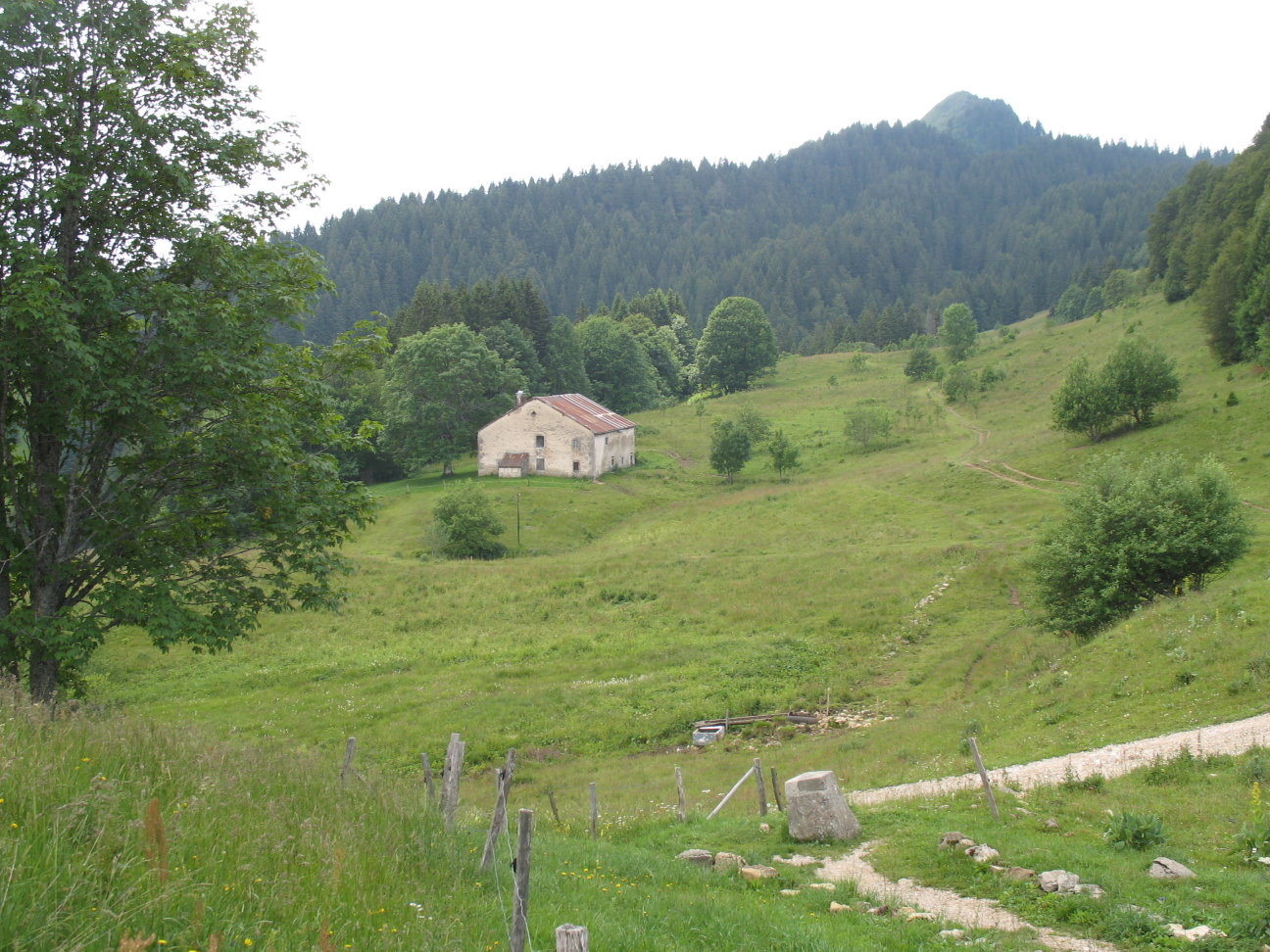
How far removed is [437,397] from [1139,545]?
64.1 meters

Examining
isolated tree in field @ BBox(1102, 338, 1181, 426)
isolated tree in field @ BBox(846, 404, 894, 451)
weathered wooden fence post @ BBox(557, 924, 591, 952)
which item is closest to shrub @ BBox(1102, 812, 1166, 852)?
weathered wooden fence post @ BBox(557, 924, 591, 952)

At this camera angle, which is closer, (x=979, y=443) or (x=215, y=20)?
(x=215, y=20)

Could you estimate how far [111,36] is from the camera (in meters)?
10.5

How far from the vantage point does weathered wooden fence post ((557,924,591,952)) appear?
15.3ft

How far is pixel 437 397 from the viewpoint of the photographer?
7925 centimetres

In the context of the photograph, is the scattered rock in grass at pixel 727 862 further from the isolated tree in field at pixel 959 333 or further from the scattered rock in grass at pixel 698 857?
the isolated tree in field at pixel 959 333

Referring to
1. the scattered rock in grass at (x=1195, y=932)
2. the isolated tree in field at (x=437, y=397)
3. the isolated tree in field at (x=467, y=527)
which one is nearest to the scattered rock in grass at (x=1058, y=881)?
the scattered rock in grass at (x=1195, y=932)

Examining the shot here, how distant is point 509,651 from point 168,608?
21804 mm

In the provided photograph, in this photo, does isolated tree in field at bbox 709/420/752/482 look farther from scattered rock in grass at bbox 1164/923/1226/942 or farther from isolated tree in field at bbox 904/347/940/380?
scattered rock in grass at bbox 1164/923/1226/942

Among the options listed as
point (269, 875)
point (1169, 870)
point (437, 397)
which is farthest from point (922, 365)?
point (269, 875)

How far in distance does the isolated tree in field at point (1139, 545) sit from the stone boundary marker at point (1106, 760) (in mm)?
10192

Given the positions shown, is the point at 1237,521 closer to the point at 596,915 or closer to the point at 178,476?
the point at 596,915

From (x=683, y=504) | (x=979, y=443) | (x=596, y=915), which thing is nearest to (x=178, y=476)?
(x=596, y=915)

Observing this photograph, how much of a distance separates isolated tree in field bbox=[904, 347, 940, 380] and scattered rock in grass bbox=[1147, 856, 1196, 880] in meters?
98.1
